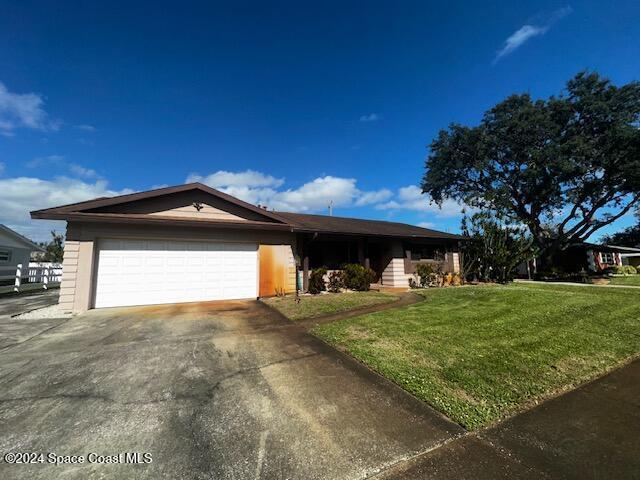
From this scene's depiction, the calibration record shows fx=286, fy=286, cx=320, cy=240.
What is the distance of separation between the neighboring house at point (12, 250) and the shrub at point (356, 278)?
67.0ft

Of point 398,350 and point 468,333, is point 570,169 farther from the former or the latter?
point 398,350

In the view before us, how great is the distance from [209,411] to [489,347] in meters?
4.70

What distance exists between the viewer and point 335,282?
13.3 meters

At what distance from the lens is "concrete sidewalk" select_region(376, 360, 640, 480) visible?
235 centimetres

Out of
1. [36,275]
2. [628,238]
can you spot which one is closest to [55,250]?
[36,275]

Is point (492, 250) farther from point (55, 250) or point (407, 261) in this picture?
point (55, 250)

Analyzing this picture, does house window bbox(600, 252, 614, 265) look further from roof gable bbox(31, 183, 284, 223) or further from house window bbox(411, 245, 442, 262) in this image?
roof gable bbox(31, 183, 284, 223)

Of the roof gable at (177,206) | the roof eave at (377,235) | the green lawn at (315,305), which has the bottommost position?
the green lawn at (315,305)

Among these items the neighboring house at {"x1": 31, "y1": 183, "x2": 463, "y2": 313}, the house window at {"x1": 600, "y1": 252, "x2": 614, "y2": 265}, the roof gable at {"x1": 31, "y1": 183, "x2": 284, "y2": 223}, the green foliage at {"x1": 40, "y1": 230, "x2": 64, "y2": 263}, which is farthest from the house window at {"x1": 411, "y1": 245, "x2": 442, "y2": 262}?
the green foliage at {"x1": 40, "y1": 230, "x2": 64, "y2": 263}

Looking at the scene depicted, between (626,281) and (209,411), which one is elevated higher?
(626,281)

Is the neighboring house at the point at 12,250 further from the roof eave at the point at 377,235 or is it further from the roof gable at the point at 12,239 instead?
the roof eave at the point at 377,235

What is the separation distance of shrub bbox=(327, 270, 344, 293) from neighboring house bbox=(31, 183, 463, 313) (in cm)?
120

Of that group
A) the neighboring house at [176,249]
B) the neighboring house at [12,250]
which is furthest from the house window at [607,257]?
the neighboring house at [12,250]

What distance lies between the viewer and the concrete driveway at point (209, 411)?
2490 mm
